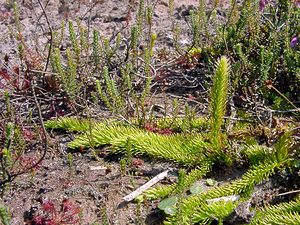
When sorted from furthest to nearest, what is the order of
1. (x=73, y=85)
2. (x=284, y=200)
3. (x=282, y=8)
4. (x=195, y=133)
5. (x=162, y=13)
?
1. (x=162, y=13)
2. (x=282, y=8)
3. (x=73, y=85)
4. (x=195, y=133)
5. (x=284, y=200)

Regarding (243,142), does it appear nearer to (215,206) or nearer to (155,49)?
(215,206)

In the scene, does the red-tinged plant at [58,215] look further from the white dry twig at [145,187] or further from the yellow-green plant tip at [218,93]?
the yellow-green plant tip at [218,93]

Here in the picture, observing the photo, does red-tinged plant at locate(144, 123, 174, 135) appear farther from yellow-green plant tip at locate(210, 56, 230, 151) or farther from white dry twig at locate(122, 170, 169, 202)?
yellow-green plant tip at locate(210, 56, 230, 151)

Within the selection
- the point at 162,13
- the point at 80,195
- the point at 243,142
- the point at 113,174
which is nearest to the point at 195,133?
the point at 243,142

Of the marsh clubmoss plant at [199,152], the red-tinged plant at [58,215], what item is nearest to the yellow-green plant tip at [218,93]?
the marsh clubmoss plant at [199,152]

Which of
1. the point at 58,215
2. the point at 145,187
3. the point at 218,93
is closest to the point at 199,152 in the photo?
the point at 145,187

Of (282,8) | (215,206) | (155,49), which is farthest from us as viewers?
(155,49)

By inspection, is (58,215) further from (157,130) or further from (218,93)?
(218,93)

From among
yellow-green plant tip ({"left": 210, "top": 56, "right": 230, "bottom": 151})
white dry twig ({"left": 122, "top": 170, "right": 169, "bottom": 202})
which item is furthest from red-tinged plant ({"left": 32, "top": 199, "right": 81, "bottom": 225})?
yellow-green plant tip ({"left": 210, "top": 56, "right": 230, "bottom": 151})
